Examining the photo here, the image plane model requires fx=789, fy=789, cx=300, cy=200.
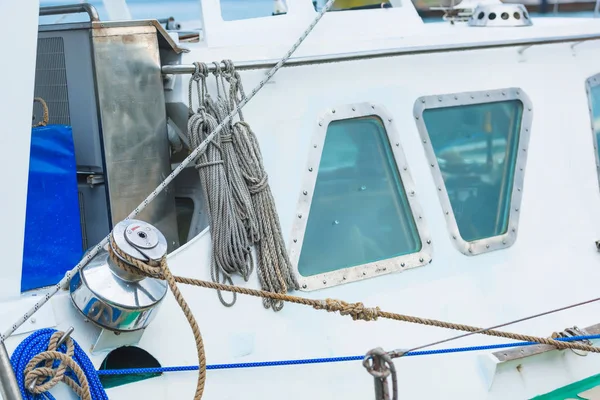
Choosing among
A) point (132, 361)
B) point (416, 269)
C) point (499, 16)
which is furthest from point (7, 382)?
point (499, 16)

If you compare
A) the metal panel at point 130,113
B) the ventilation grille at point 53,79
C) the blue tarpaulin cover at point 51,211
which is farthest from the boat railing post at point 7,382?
the ventilation grille at point 53,79

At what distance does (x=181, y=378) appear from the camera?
106 inches

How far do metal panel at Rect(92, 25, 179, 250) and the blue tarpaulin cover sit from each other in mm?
151

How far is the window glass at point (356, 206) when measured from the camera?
311 centimetres

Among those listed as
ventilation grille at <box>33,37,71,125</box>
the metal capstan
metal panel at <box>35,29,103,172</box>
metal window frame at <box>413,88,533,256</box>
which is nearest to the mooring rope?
the metal capstan

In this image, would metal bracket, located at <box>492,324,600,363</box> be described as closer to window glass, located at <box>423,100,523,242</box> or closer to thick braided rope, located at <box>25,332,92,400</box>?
window glass, located at <box>423,100,523,242</box>

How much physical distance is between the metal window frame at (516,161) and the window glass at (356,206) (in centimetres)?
19

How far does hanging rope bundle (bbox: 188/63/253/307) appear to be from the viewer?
9.19 feet

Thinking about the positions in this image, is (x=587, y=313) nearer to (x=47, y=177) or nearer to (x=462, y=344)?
(x=462, y=344)

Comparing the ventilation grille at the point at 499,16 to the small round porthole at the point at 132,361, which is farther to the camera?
the ventilation grille at the point at 499,16

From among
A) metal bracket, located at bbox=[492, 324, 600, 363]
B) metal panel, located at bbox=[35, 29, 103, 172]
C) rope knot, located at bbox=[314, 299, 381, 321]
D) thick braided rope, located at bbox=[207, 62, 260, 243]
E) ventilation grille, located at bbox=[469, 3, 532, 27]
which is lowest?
metal bracket, located at bbox=[492, 324, 600, 363]

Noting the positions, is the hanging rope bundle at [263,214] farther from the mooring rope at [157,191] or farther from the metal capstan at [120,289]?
the metal capstan at [120,289]

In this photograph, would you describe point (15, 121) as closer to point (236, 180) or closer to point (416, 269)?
point (236, 180)

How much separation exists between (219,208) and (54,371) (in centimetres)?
83
